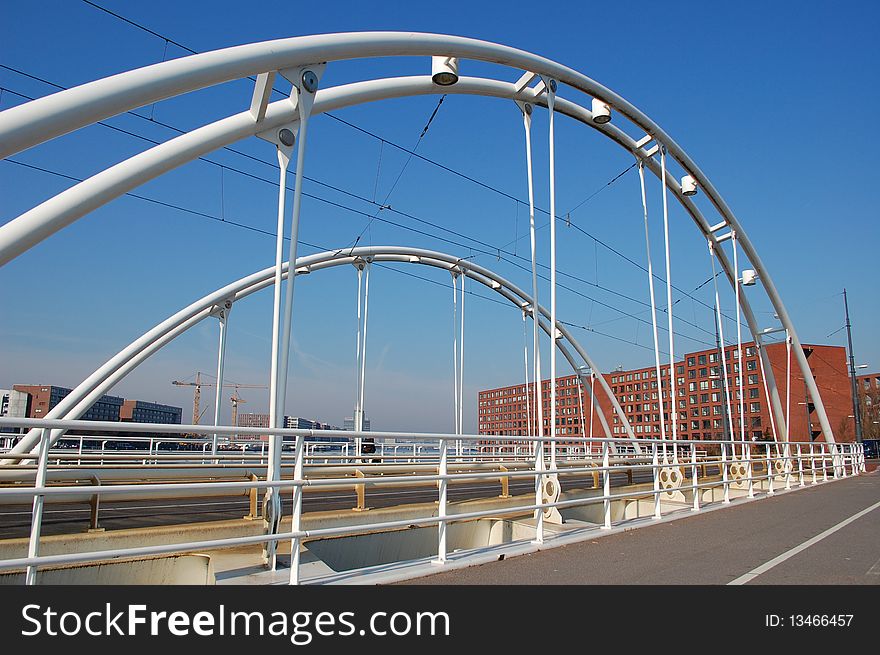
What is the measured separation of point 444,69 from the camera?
1149 cm

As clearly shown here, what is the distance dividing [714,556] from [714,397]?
85.1 m

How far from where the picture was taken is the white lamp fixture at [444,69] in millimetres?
11492

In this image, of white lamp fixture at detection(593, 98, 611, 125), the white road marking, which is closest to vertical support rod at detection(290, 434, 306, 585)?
the white road marking

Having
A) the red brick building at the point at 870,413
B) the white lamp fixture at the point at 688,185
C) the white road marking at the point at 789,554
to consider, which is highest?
the white lamp fixture at the point at 688,185

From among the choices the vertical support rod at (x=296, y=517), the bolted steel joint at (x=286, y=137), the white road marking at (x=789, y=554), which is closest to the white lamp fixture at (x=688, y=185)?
the white road marking at (x=789, y=554)

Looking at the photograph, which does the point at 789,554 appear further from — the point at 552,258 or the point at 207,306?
the point at 207,306

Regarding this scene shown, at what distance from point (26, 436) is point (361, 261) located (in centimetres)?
1165

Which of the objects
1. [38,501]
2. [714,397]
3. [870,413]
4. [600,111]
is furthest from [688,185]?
[714,397]

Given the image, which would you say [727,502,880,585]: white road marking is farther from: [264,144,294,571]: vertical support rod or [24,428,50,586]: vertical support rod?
[24,428,50,586]: vertical support rod

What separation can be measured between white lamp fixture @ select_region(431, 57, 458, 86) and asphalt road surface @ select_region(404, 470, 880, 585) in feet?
26.6

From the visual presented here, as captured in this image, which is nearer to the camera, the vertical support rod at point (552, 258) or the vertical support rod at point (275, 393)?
the vertical support rod at point (275, 393)

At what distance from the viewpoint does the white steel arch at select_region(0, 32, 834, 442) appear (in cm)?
629

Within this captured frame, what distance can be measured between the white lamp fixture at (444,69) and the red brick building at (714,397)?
121 ft

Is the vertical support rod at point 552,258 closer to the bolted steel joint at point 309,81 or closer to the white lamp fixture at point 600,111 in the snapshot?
the white lamp fixture at point 600,111
